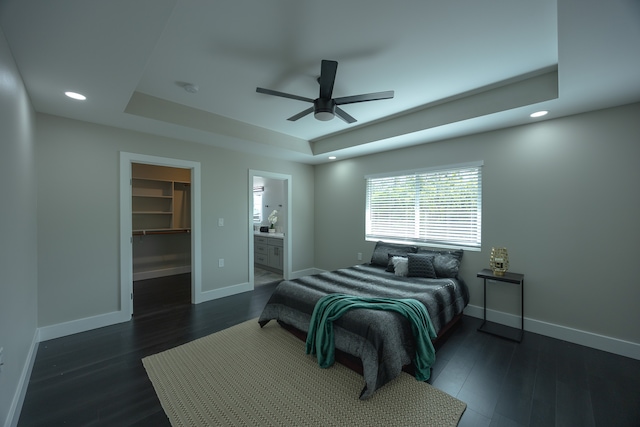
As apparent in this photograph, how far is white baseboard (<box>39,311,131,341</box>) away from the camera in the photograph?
9.35 ft

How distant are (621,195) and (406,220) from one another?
2345mm

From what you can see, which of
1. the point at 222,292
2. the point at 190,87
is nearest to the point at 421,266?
the point at 222,292

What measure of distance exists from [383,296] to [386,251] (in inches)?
57.6

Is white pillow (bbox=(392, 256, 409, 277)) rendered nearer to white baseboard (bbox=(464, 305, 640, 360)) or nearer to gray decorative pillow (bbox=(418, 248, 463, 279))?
gray decorative pillow (bbox=(418, 248, 463, 279))

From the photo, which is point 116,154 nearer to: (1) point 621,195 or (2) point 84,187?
(2) point 84,187

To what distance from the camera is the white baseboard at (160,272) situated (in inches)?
210

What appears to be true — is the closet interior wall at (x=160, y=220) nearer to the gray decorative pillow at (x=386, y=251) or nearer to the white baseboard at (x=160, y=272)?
the white baseboard at (x=160, y=272)

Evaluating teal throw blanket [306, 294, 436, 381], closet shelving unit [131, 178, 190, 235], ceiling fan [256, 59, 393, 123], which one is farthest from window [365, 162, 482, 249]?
closet shelving unit [131, 178, 190, 235]

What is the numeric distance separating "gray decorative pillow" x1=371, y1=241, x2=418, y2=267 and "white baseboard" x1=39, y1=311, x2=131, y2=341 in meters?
3.53

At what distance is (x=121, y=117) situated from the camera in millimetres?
2988

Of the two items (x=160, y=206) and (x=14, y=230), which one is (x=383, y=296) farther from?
(x=160, y=206)

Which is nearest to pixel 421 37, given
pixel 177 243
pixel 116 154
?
pixel 116 154

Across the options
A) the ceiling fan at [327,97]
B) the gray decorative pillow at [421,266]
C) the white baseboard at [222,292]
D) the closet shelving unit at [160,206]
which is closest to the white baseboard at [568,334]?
the gray decorative pillow at [421,266]

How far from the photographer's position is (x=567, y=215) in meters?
2.89
